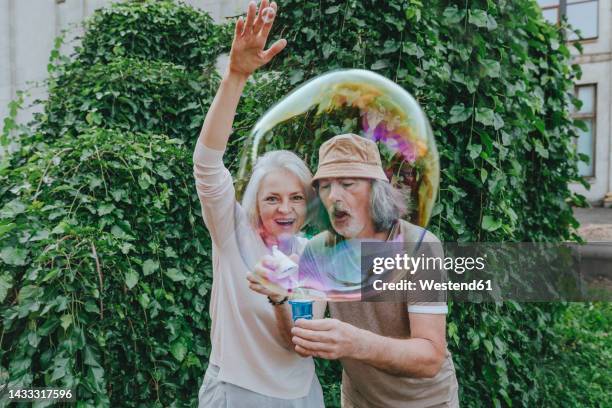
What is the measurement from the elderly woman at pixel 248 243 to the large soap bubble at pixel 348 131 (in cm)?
5

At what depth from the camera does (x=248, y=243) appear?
4.89 feet

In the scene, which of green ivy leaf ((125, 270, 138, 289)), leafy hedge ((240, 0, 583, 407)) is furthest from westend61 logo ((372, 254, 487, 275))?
green ivy leaf ((125, 270, 138, 289))

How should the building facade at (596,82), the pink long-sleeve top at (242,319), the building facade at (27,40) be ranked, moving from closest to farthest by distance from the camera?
the pink long-sleeve top at (242,319)
the building facade at (27,40)
the building facade at (596,82)

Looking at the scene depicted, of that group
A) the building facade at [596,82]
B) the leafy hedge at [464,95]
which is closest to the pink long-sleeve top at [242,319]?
the leafy hedge at [464,95]

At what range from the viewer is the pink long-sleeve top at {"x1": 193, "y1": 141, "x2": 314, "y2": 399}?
1.49 meters

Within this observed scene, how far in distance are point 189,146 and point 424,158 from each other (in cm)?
205

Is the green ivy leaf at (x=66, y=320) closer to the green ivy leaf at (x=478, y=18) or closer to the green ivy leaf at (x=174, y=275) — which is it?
the green ivy leaf at (x=174, y=275)

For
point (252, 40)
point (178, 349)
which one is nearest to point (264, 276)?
point (252, 40)

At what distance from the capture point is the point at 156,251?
237 centimetres

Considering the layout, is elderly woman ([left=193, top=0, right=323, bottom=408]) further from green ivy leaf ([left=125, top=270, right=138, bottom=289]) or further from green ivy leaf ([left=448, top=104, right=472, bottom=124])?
green ivy leaf ([left=448, top=104, right=472, bottom=124])

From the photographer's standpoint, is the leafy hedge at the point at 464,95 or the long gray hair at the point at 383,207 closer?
the long gray hair at the point at 383,207

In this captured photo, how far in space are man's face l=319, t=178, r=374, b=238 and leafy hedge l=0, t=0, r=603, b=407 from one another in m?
0.18

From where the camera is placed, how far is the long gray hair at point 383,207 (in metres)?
1.46

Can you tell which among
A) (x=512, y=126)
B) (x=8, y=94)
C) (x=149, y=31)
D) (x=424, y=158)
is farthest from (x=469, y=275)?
(x=8, y=94)
